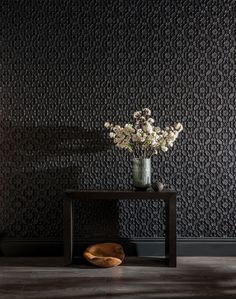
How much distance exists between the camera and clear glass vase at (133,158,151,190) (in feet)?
11.6

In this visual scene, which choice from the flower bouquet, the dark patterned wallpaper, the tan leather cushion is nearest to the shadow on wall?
the dark patterned wallpaper

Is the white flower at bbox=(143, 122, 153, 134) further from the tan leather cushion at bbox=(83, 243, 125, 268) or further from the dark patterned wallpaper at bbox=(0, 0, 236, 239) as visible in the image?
the tan leather cushion at bbox=(83, 243, 125, 268)

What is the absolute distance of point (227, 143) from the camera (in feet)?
12.8

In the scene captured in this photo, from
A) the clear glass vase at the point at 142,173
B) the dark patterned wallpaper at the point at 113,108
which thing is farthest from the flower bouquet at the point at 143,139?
the dark patterned wallpaper at the point at 113,108

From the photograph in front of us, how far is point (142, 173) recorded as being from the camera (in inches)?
140

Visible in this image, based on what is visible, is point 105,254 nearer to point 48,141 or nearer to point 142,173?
point 142,173

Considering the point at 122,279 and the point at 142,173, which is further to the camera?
the point at 142,173

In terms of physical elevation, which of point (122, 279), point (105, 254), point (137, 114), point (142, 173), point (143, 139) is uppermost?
point (137, 114)

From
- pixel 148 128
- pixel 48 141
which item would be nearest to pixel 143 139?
pixel 148 128

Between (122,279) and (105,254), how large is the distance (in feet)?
1.70

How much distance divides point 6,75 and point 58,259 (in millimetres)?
1818

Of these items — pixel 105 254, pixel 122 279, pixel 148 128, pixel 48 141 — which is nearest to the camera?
pixel 122 279

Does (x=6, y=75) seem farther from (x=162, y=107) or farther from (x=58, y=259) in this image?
(x=58, y=259)

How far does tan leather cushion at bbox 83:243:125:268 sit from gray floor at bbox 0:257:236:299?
0.19 feet
